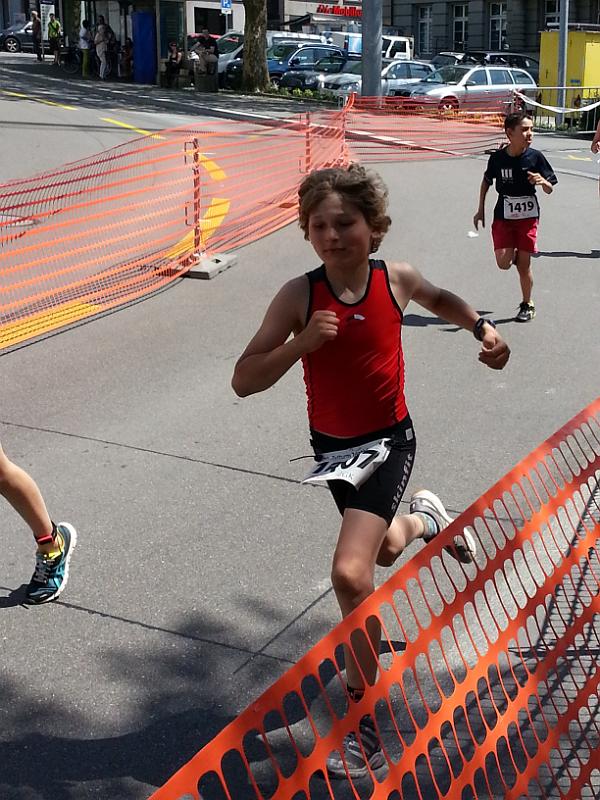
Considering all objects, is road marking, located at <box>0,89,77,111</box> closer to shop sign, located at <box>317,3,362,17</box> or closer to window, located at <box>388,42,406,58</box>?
window, located at <box>388,42,406,58</box>

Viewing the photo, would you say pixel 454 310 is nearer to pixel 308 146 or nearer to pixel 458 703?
pixel 458 703

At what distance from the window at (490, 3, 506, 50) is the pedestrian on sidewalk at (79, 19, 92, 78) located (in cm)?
2162

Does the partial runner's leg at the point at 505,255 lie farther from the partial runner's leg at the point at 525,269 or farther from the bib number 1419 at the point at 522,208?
the bib number 1419 at the point at 522,208

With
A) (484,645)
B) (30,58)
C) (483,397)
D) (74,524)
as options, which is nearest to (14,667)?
(74,524)

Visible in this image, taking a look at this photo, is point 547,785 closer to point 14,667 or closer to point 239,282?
point 14,667

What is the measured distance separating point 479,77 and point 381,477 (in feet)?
94.8

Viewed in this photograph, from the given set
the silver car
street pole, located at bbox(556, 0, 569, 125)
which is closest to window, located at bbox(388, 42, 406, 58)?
the silver car

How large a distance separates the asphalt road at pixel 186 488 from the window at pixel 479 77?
19980 mm

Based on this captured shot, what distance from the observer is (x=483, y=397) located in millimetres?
7402

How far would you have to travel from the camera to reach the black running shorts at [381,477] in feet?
11.9

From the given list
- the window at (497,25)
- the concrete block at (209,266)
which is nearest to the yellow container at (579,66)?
the concrete block at (209,266)

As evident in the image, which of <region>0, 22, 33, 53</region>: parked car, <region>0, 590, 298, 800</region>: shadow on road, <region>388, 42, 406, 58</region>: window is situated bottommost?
<region>0, 590, 298, 800</region>: shadow on road

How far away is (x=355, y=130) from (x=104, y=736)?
19.1 metres

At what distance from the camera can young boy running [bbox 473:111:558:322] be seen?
29.4ft
